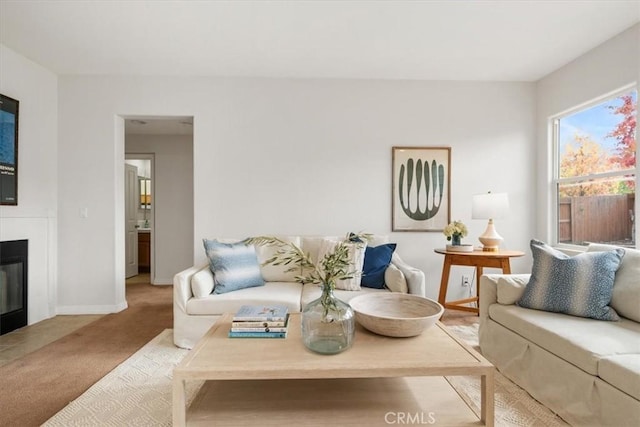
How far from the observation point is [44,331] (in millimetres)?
2930

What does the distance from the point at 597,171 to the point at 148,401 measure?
387 cm

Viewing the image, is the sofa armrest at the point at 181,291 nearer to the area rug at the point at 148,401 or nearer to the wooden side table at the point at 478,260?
the area rug at the point at 148,401

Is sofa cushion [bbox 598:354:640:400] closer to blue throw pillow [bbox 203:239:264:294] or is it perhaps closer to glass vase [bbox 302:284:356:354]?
glass vase [bbox 302:284:356:354]

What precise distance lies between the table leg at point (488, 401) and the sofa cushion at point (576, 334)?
612mm

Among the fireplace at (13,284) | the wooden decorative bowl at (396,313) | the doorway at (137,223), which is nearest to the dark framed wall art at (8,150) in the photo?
the fireplace at (13,284)

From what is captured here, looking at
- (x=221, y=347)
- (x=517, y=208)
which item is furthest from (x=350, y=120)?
(x=221, y=347)

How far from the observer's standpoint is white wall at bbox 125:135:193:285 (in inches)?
197

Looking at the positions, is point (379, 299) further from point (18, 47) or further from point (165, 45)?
point (18, 47)

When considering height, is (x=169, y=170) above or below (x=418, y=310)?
above

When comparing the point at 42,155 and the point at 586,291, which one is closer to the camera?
the point at 586,291

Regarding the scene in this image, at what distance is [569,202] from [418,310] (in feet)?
8.34

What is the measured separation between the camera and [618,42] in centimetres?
266

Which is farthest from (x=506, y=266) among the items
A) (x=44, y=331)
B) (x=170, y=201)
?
(x=170, y=201)

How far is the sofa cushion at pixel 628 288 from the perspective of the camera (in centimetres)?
186
